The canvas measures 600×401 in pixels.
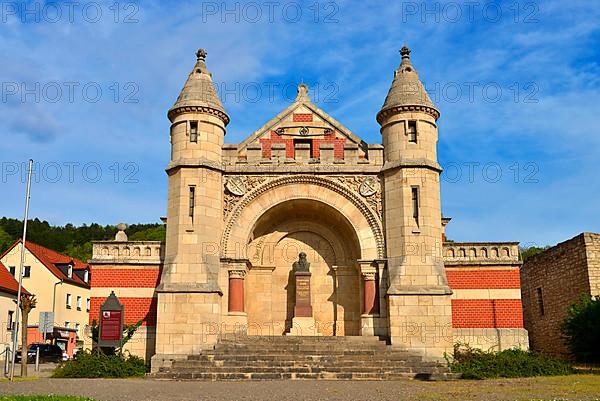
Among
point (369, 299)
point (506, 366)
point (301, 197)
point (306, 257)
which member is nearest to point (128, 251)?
point (301, 197)

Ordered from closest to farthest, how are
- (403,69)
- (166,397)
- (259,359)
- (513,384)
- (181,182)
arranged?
1. (166,397)
2. (513,384)
3. (259,359)
4. (181,182)
5. (403,69)

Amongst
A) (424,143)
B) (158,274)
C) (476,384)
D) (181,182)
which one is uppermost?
(424,143)

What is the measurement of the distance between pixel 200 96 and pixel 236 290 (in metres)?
6.89

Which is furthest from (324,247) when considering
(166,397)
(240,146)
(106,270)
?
(166,397)

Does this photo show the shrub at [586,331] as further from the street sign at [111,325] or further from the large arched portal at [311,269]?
the street sign at [111,325]

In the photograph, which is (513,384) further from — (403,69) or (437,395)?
(403,69)

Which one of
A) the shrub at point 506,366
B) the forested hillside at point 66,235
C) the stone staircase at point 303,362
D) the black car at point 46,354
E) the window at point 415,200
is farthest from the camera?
the forested hillside at point 66,235

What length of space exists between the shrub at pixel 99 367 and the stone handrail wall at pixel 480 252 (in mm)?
10917

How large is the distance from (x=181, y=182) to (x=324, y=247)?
611 cm

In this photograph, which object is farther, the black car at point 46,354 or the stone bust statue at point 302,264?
the black car at point 46,354

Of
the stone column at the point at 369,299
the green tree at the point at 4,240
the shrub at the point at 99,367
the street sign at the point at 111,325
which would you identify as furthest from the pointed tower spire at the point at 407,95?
the green tree at the point at 4,240

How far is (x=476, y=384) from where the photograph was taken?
15.4 m

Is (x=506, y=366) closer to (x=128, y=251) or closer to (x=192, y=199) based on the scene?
(x=192, y=199)

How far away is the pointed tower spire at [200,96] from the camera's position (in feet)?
69.9
